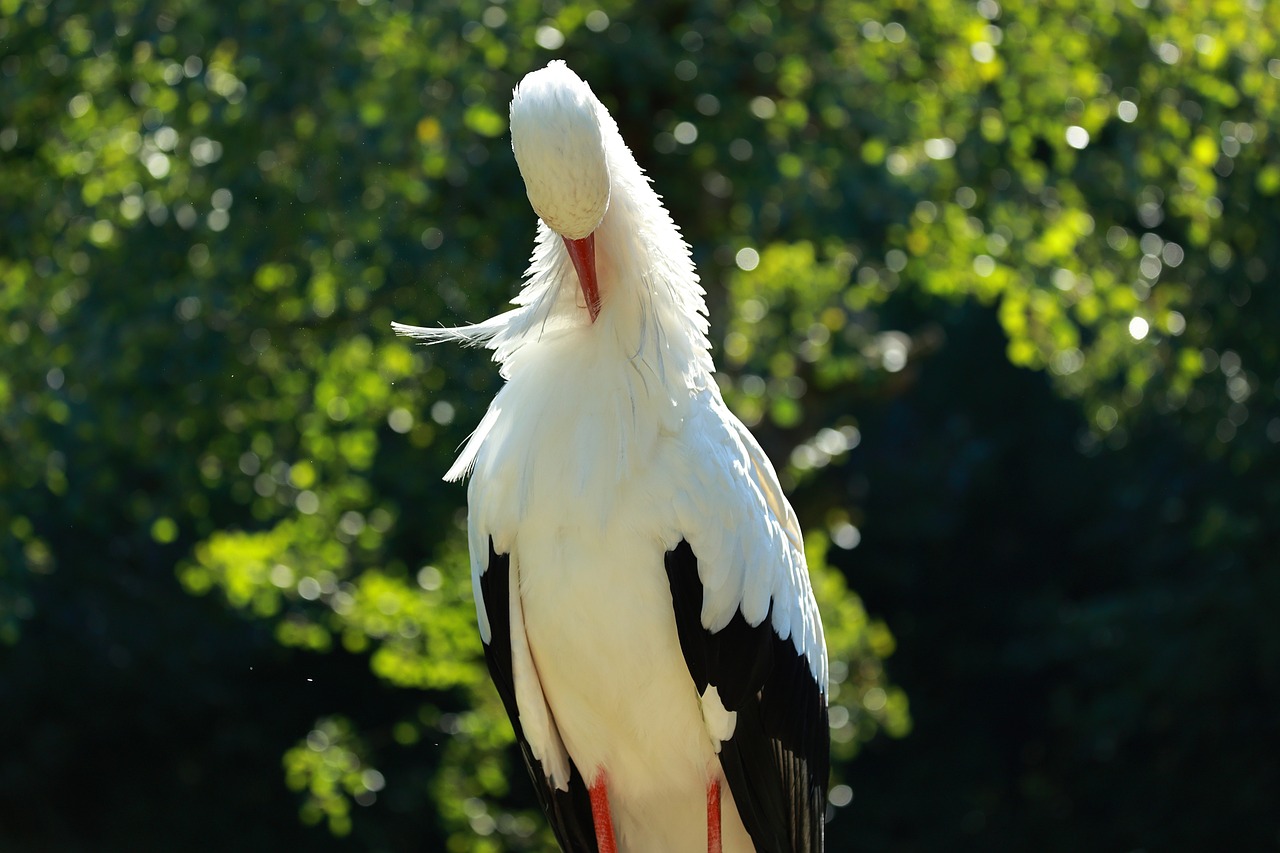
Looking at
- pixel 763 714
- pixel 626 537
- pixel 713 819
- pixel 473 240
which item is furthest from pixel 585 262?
pixel 473 240

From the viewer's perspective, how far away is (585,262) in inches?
98.6

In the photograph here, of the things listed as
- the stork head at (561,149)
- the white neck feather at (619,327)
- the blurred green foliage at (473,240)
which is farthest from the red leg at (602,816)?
the blurred green foliage at (473,240)

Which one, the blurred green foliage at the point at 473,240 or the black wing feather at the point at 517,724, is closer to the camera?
the black wing feather at the point at 517,724

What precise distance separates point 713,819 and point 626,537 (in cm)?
57

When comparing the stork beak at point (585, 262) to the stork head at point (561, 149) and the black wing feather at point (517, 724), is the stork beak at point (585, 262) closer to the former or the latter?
the stork head at point (561, 149)

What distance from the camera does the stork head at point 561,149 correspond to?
232 centimetres

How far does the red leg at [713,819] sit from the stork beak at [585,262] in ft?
2.96

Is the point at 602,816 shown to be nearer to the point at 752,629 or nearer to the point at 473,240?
the point at 752,629

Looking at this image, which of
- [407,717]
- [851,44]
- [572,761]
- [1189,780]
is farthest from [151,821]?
[572,761]

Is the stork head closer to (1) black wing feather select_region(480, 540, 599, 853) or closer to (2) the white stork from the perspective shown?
(2) the white stork

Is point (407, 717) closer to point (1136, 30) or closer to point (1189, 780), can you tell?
point (1189, 780)

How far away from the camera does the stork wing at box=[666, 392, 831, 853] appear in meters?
2.59

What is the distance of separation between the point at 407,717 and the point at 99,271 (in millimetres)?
6706

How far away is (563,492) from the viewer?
253 centimetres
